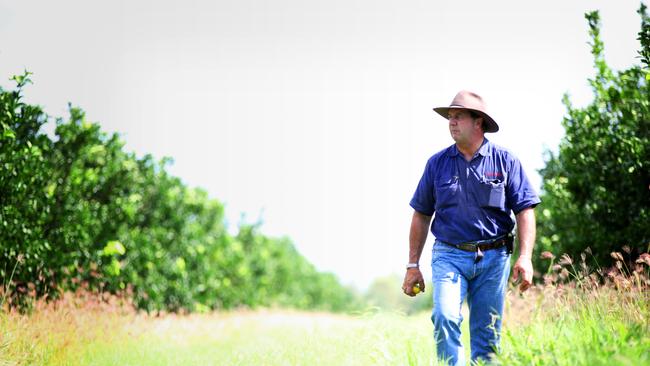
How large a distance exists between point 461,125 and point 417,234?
1029mm

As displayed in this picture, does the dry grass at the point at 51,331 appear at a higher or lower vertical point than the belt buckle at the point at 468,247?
lower

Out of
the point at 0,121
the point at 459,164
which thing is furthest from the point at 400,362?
the point at 0,121

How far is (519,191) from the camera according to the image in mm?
5359

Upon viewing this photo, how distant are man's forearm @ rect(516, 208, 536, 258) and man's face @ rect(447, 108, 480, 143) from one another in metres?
0.79

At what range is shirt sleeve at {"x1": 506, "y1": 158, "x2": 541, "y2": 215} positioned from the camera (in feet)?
17.4

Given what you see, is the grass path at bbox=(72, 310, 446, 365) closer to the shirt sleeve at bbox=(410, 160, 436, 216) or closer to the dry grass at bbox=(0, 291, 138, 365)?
the dry grass at bbox=(0, 291, 138, 365)

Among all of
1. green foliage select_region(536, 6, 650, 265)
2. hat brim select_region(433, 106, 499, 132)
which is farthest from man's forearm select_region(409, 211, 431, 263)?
green foliage select_region(536, 6, 650, 265)

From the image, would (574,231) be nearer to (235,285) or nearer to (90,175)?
(90,175)

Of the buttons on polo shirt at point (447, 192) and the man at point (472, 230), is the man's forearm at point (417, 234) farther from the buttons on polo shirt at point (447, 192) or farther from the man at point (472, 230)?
the buttons on polo shirt at point (447, 192)

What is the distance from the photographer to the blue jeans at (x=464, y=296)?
16.4 ft

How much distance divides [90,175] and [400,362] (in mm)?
8344

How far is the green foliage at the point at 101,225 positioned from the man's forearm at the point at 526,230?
20.5ft

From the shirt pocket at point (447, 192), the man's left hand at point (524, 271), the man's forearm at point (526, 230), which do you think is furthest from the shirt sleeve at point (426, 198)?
the man's left hand at point (524, 271)

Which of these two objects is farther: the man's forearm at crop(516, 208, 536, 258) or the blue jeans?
the man's forearm at crop(516, 208, 536, 258)
